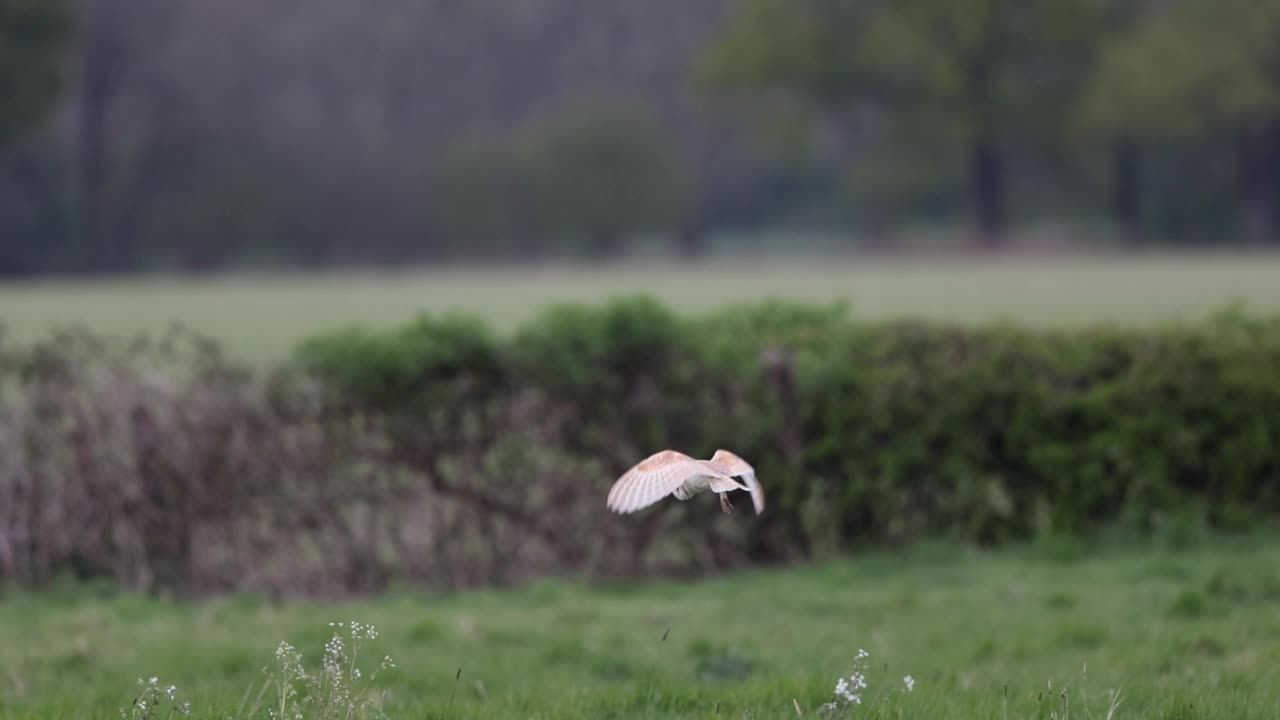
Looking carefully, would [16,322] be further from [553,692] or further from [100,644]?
[553,692]

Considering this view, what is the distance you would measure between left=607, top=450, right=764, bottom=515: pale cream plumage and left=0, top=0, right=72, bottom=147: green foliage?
156 feet

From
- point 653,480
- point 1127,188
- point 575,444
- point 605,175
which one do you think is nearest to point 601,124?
point 605,175

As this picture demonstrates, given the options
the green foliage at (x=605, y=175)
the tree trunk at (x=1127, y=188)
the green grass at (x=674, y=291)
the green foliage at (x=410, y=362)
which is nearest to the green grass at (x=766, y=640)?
the green foliage at (x=410, y=362)

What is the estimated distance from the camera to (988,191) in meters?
52.7

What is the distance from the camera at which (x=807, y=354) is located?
807 centimetres

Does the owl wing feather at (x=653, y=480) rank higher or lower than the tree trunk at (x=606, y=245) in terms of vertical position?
lower

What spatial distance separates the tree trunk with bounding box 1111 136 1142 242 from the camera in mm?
51781

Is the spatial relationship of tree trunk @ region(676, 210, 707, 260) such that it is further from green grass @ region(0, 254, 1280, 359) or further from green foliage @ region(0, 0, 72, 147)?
green foliage @ region(0, 0, 72, 147)

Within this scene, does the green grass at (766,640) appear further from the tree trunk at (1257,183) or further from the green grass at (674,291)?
the tree trunk at (1257,183)

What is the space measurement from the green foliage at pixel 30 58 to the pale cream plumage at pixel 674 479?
47680 mm

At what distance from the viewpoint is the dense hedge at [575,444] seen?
24.8 feet

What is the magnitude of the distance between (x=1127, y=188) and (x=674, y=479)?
53701 millimetres

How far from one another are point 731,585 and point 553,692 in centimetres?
289

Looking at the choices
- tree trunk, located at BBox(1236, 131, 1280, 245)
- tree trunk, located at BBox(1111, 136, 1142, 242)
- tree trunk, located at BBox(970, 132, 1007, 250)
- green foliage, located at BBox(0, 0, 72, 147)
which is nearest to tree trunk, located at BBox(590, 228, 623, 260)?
tree trunk, located at BBox(970, 132, 1007, 250)
